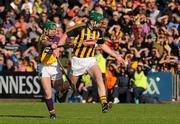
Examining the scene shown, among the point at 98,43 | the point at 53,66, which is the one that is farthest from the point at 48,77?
the point at 98,43

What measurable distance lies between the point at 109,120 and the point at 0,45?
1442 cm

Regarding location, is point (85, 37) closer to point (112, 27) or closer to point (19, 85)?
point (19, 85)

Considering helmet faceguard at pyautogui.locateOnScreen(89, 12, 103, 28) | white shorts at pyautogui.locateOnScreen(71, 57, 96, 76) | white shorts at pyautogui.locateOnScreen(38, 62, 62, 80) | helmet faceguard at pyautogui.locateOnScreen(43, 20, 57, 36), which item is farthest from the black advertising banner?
helmet faceguard at pyautogui.locateOnScreen(43, 20, 57, 36)

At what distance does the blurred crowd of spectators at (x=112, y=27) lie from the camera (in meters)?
26.7

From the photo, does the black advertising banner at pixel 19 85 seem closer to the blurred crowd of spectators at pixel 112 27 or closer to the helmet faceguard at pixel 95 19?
the blurred crowd of spectators at pixel 112 27

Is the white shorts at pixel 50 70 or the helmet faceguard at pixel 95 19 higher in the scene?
the helmet faceguard at pixel 95 19

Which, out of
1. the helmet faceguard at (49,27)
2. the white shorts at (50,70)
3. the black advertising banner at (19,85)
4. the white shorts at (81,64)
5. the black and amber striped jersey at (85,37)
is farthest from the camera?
the black advertising banner at (19,85)

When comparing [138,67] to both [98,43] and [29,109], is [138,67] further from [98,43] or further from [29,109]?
[98,43]

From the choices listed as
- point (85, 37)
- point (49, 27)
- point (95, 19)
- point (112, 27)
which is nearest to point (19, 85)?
point (112, 27)

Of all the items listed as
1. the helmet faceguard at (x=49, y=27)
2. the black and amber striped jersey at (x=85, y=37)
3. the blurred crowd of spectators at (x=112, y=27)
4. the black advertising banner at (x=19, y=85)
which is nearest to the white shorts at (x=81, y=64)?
the black and amber striped jersey at (x=85, y=37)

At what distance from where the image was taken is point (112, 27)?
90.5 feet

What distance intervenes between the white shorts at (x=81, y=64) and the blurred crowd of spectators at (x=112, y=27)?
27.7 ft

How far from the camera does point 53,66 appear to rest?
16.3 metres

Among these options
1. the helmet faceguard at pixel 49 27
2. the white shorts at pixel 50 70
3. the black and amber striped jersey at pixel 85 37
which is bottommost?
the white shorts at pixel 50 70
